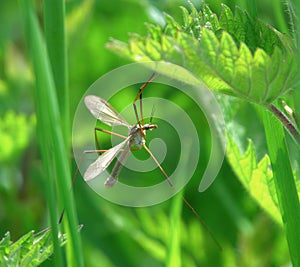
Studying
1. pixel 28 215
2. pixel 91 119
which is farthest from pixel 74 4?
pixel 28 215

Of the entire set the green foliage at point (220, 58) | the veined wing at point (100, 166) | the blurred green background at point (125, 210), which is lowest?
the blurred green background at point (125, 210)

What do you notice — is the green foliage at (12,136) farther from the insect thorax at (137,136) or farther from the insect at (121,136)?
the insect thorax at (137,136)

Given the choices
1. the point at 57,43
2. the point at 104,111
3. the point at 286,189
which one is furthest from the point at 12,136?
the point at 286,189

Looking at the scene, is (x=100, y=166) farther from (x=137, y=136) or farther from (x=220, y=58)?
(x=220, y=58)

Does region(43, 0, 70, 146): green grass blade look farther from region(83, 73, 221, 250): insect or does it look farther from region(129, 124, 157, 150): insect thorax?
region(129, 124, 157, 150): insect thorax

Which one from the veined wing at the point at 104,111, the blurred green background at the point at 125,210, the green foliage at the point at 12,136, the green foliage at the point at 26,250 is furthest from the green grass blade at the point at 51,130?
the green foliage at the point at 12,136
